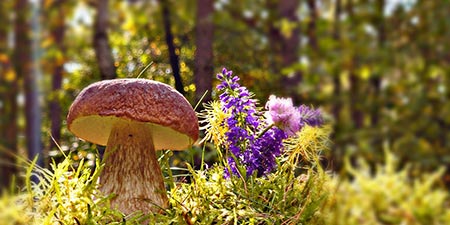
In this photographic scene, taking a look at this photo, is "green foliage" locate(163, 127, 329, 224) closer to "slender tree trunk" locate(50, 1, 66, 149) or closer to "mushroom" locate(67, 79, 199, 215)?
"mushroom" locate(67, 79, 199, 215)

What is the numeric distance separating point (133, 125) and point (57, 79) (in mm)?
3076

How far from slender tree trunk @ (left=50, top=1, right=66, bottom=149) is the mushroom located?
9 centimetres

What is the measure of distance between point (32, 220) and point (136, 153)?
0.57 ft

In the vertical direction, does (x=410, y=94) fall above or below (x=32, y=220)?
above

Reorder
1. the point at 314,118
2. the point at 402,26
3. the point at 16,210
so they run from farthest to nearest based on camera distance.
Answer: the point at 402,26 → the point at 314,118 → the point at 16,210

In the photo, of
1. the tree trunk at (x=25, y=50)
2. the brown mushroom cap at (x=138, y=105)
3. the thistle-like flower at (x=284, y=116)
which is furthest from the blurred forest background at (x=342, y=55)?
the brown mushroom cap at (x=138, y=105)

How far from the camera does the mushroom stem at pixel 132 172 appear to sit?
2.45 ft

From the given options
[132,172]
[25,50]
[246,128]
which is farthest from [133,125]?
[25,50]

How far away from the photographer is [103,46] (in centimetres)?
177

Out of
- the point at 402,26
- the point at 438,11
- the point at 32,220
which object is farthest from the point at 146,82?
the point at 402,26

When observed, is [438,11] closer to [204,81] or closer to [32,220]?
[204,81]

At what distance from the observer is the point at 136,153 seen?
30.5 inches

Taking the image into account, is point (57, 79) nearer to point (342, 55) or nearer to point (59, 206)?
point (342, 55)

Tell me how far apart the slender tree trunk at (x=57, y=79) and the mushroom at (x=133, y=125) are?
90 mm
